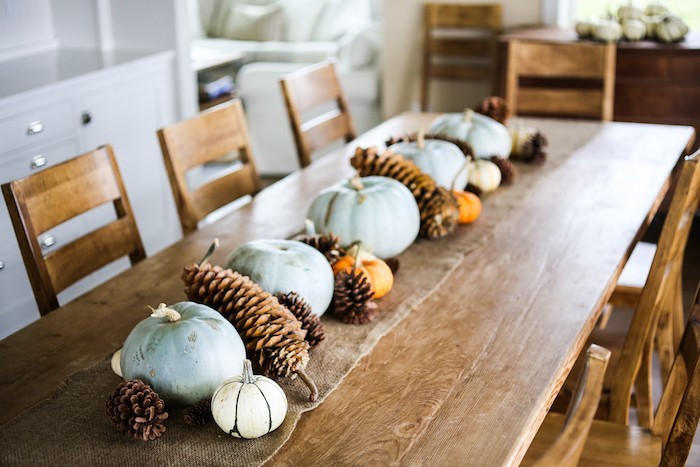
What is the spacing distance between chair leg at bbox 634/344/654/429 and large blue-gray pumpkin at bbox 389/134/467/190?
631 mm

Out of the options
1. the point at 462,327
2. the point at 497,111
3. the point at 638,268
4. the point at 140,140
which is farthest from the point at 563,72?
the point at 462,327

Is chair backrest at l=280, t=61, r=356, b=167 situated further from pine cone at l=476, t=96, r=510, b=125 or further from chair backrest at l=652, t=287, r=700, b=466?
chair backrest at l=652, t=287, r=700, b=466

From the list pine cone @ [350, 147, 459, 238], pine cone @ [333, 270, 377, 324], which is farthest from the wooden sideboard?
pine cone @ [333, 270, 377, 324]

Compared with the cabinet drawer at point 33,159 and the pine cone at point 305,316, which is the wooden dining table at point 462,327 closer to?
the pine cone at point 305,316

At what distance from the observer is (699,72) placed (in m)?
3.96

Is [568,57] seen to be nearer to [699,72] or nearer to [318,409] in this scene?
[699,72]

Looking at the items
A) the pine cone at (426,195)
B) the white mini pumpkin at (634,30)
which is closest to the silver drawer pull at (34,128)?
the pine cone at (426,195)

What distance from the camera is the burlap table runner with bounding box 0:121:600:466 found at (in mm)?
1118

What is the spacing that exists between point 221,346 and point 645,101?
3335mm

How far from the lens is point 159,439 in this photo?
115 centimetres

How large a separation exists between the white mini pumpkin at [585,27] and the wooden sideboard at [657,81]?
4 centimetres

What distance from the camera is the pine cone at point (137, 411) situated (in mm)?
1139

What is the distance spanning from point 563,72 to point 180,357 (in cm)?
224

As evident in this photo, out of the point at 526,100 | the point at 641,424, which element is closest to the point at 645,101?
the point at 526,100
